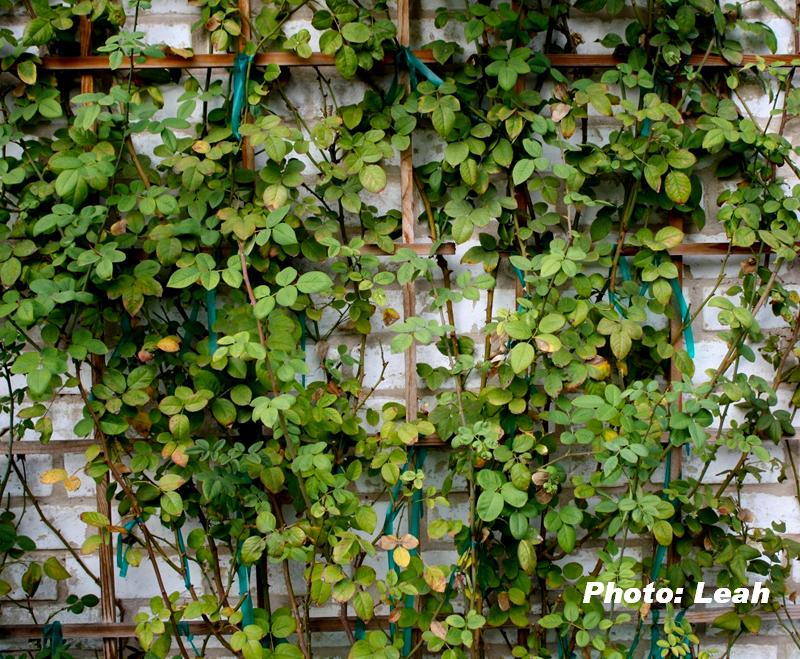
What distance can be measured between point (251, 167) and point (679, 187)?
35.2 inches

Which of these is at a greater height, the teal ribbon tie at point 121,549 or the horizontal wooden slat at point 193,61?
the horizontal wooden slat at point 193,61

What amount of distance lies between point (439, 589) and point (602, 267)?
773mm

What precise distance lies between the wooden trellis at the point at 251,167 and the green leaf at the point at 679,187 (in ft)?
0.32

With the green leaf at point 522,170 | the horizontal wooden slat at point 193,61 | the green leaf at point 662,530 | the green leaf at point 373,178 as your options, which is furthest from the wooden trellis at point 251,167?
the green leaf at point 662,530

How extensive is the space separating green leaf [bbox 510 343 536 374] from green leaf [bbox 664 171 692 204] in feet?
1.56

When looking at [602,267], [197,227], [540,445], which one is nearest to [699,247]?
[602,267]

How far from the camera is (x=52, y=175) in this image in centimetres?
175

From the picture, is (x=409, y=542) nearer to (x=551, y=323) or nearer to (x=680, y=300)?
(x=551, y=323)

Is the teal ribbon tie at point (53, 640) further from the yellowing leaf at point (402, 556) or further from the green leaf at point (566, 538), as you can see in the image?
the green leaf at point (566, 538)

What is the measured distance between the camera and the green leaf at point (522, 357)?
1.56 metres

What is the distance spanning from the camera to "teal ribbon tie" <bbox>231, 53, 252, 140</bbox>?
5.64 ft

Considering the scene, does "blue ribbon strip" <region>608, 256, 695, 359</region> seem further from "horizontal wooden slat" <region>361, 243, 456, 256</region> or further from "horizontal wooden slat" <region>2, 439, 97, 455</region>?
"horizontal wooden slat" <region>2, 439, 97, 455</region>

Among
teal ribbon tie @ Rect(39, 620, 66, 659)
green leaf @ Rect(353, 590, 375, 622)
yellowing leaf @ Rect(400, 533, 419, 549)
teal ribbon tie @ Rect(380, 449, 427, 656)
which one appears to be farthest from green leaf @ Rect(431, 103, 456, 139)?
teal ribbon tie @ Rect(39, 620, 66, 659)

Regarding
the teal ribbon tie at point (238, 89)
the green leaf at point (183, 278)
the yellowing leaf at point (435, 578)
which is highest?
the teal ribbon tie at point (238, 89)
